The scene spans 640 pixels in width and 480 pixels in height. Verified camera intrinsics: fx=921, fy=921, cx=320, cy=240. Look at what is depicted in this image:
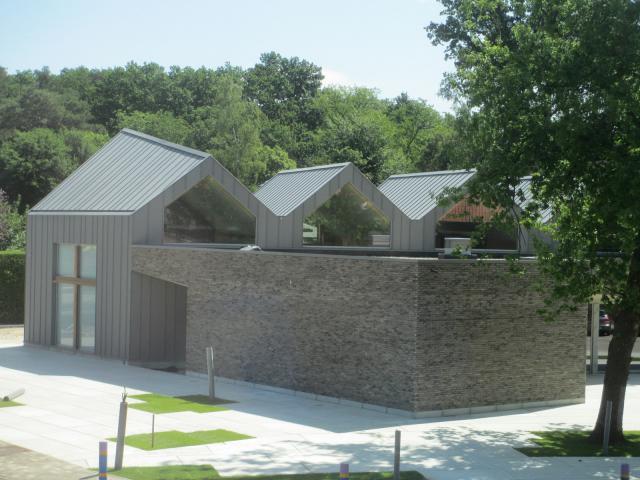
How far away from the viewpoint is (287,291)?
23859mm

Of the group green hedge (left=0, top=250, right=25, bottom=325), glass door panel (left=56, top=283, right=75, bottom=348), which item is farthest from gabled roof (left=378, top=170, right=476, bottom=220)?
green hedge (left=0, top=250, right=25, bottom=325)

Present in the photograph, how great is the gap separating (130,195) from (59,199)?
414 cm

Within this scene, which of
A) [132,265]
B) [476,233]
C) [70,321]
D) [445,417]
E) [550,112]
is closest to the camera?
[550,112]

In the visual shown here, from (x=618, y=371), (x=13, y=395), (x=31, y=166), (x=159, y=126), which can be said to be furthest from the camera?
(x=159, y=126)

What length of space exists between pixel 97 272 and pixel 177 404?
947 cm

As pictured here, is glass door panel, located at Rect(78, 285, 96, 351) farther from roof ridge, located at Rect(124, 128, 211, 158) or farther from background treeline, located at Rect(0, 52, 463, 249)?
background treeline, located at Rect(0, 52, 463, 249)

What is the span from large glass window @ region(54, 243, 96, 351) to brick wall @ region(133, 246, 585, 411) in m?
6.21

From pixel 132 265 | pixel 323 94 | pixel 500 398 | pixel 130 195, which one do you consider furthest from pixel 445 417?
pixel 323 94

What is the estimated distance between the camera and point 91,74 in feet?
324

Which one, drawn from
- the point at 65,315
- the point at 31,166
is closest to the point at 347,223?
the point at 65,315

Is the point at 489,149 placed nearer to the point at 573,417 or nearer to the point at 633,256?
the point at 633,256

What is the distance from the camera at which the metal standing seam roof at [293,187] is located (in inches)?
1273

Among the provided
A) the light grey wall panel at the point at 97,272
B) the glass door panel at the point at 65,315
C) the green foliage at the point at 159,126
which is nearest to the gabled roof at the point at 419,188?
the light grey wall panel at the point at 97,272

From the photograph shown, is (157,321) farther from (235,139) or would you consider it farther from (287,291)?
(235,139)
